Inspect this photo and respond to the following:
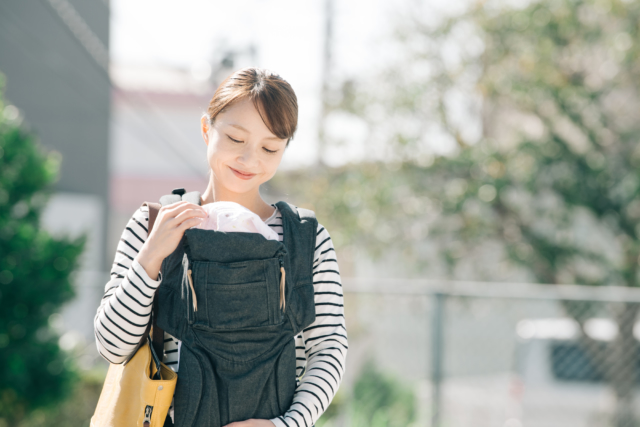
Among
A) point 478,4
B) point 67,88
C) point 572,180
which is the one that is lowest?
point 572,180

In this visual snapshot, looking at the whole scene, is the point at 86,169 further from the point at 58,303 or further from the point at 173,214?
the point at 173,214

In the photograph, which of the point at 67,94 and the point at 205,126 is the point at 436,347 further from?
the point at 67,94

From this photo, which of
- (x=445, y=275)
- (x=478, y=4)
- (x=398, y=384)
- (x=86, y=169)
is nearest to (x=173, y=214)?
(x=398, y=384)

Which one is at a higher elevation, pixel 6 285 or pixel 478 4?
pixel 478 4

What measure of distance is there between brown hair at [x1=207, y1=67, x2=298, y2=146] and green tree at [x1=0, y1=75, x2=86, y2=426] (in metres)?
2.85

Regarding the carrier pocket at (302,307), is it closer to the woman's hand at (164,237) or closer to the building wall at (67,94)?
the woman's hand at (164,237)

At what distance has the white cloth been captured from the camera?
1.21 metres

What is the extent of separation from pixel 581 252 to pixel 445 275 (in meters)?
1.24

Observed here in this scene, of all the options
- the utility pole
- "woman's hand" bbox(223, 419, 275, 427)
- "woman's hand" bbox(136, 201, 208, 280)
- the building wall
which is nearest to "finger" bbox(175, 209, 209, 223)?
"woman's hand" bbox(136, 201, 208, 280)

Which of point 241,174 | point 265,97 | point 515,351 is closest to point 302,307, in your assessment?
point 241,174

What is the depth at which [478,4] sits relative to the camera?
5.59 metres

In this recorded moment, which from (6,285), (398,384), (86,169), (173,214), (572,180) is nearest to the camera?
(173,214)

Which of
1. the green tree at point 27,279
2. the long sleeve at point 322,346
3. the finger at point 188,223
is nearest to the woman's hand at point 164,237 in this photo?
the finger at point 188,223

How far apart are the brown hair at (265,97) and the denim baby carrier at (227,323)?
270 mm
